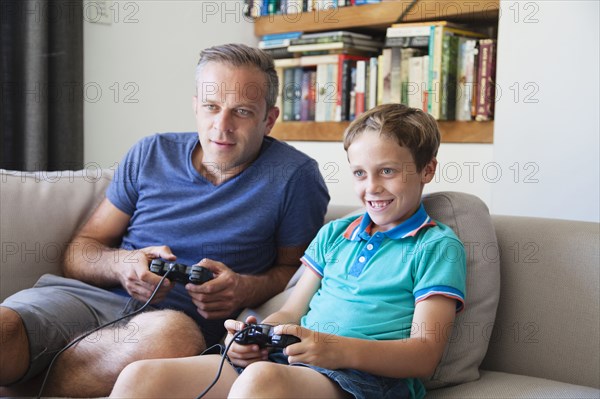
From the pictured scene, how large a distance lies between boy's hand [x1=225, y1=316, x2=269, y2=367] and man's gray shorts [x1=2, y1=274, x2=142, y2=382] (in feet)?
1.09

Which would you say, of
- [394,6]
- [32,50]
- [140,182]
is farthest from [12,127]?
[394,6]

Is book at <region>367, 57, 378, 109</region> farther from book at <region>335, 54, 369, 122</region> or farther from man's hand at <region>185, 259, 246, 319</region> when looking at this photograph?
man's hand at <region>185, 259, 246, 319</region>

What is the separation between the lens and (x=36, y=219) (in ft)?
6.23

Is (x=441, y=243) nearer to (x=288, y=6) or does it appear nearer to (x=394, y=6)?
(x=394, y=6)

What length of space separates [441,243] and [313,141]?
5.63 ft

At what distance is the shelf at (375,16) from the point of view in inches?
107

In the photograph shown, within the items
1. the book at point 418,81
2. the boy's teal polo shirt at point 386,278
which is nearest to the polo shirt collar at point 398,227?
the boy's teal polo shirt at point 386,278

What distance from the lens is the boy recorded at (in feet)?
4.24

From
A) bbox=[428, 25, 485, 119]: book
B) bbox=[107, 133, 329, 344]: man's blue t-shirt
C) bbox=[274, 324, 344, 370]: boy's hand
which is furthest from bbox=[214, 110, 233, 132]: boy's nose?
bbox=[428, 25, 485, 119]: book

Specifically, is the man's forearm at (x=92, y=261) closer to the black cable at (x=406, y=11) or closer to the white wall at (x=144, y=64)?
the white wall at (x=144, y=64)

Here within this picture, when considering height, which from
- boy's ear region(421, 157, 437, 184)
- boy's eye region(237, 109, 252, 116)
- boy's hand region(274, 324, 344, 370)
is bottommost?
boy's hand region(274, 324, 344, 370)

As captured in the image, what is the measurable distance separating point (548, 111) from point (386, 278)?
116 centimetres

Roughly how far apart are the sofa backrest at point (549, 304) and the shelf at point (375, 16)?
4.13 ft

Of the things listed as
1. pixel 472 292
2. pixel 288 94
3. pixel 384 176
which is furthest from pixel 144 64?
pixel 472 292
